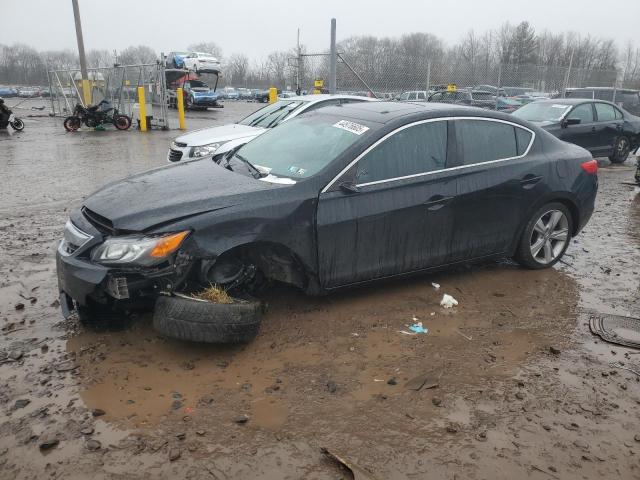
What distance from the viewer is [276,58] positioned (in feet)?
208

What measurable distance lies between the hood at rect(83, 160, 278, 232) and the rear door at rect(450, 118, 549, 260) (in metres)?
1.76

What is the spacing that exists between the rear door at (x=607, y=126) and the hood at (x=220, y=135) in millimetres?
8174

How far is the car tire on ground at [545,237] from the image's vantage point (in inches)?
200

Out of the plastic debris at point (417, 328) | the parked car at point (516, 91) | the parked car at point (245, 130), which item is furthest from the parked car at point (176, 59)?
the plastic debris at point (417, 328)

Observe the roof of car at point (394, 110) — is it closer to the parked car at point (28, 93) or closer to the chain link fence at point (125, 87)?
the chain link fence at point (125, 87)

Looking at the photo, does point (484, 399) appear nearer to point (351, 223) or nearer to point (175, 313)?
point (351, 223)

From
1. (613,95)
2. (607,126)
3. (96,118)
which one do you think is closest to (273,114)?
(607,126)

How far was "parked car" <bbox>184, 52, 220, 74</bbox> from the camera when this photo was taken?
35438 mm

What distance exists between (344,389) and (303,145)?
2.19m

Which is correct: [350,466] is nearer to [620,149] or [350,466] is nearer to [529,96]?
[620,149]

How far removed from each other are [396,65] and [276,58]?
164 ft

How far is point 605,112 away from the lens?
484 inches

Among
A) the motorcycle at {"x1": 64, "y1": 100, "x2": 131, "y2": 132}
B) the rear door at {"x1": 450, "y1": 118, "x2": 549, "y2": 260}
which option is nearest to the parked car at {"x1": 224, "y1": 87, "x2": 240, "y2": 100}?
the motorcycle at {"x1": 64, "y1": 100, "x2": 131, "y2": 132}

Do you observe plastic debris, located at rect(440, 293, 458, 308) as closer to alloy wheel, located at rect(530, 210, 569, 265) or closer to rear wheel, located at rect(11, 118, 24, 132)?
alloy wheel, located at rect(530, 210, 569, 265)
